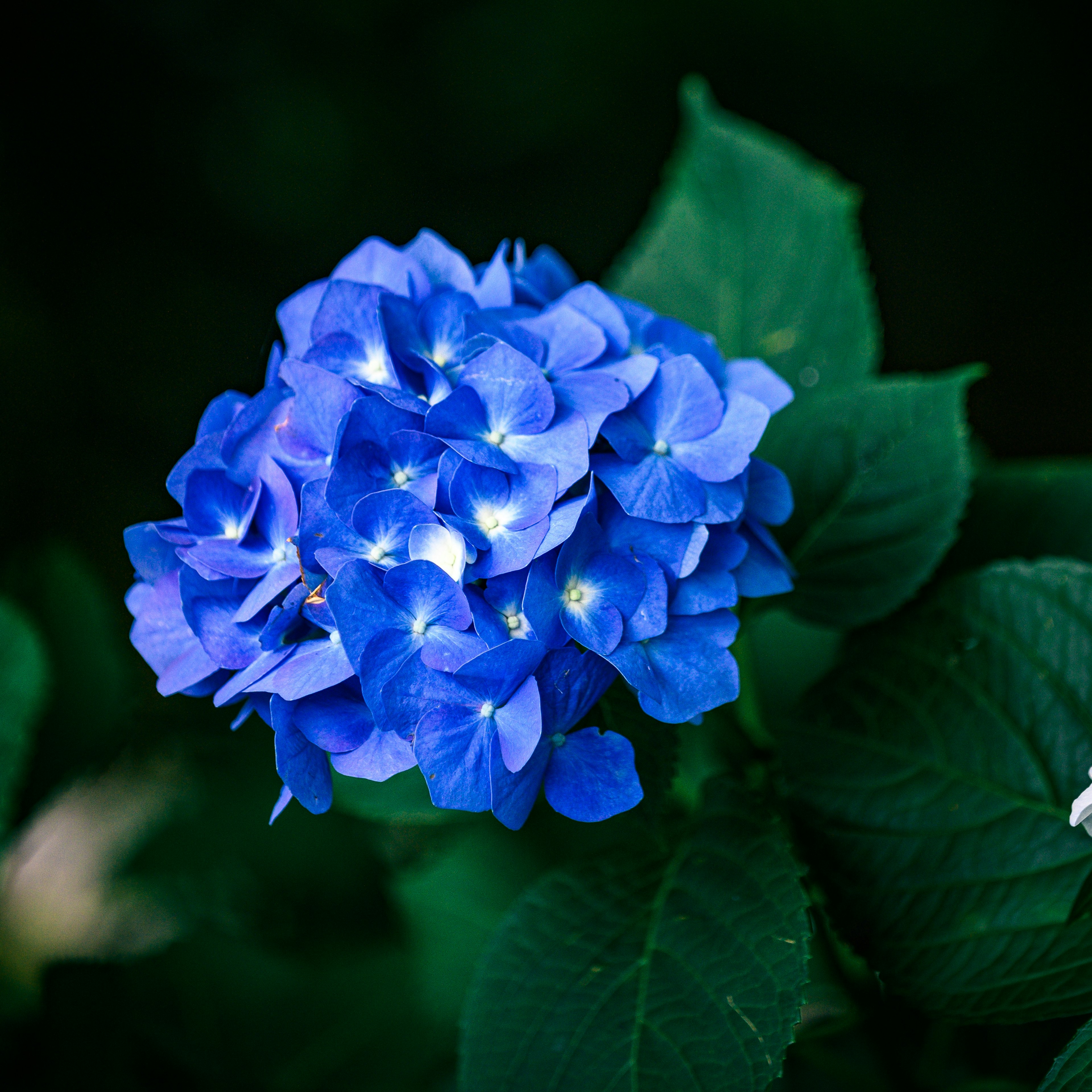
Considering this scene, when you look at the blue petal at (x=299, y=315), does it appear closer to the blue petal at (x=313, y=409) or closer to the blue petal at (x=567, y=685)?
the blue petal at (x=313, y=409)

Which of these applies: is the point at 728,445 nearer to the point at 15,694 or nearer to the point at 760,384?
the point at 760,384

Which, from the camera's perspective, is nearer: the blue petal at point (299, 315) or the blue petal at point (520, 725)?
the blue petal at point (520, 725)

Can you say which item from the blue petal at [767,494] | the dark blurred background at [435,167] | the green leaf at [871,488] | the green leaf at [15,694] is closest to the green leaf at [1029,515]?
the green leaf at [871,488]

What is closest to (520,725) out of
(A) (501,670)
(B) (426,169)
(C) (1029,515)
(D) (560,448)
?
(A) (501,670)

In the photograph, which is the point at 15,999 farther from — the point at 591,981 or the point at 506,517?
the point at 506,517

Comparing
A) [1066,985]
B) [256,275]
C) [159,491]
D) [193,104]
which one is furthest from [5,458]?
[1066,985]
